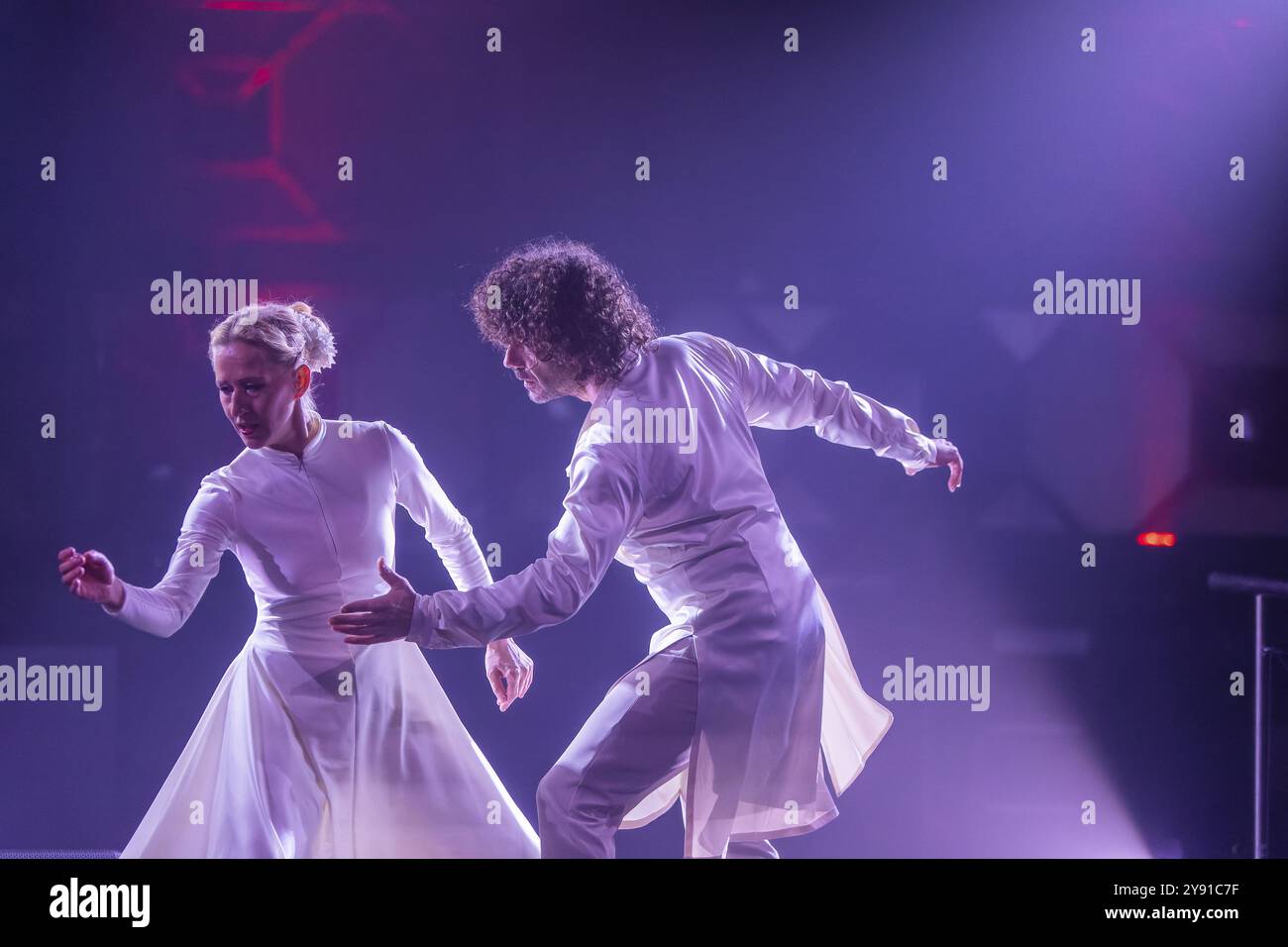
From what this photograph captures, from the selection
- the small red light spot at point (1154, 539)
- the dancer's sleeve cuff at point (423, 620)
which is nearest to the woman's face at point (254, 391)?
the dancer's sleeve cuff at point (423, 620)

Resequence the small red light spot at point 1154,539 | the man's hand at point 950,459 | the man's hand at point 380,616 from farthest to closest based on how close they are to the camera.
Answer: the small red light spot at point 1154,539 < the man's hand at point 950,459 < the man's hand at point 380,616

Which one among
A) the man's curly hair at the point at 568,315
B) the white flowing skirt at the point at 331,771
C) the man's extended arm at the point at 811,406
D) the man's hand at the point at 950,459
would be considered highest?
the man's curly hair at the point at 568,315

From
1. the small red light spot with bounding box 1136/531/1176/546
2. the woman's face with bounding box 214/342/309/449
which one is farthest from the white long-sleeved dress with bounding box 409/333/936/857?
the small red light spot with bounding box 1136/531/1176/546

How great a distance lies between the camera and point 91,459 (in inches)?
98.0

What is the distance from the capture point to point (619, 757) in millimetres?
2018

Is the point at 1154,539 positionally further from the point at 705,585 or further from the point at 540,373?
the point at 540,373

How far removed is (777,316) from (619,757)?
51.5 inches

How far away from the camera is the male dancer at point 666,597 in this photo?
1952 mm

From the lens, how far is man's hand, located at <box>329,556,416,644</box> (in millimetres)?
1854

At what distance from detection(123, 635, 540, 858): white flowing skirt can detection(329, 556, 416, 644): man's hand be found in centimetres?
34

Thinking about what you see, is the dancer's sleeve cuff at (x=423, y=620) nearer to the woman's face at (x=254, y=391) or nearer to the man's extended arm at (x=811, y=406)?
the woman's face at (x=254, y=391)

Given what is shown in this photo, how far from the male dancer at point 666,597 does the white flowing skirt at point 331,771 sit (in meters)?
0.29

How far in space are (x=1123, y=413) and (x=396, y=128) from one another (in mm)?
2237
